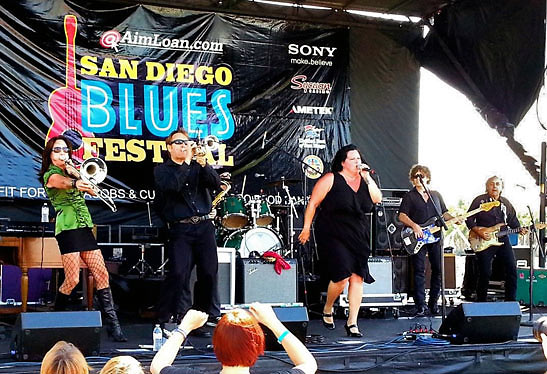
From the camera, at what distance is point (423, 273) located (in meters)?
8.72

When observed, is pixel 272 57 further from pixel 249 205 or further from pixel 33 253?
pixel 33 253

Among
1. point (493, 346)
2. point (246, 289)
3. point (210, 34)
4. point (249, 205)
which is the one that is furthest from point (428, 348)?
point (210, 34)

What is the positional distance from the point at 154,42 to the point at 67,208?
4.34m

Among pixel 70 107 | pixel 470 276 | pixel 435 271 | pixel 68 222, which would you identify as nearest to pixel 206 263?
pixel 68 222

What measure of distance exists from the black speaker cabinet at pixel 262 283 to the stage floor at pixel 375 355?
0.96m

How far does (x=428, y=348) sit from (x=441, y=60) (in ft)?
20.5

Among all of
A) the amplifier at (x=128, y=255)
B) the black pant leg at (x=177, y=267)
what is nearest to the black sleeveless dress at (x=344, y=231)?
the black pant leg at (x=177, y=267)

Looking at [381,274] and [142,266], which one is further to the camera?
[142,266]

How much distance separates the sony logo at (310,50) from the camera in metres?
10.7

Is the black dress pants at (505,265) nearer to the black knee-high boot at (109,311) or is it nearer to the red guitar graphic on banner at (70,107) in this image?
the black knee-high boot at (109,311)

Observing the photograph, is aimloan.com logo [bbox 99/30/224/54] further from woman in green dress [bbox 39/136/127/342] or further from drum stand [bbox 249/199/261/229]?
woman in green dress [bbox 39/136/127/342]

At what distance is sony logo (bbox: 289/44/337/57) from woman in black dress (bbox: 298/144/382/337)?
14.0 feet

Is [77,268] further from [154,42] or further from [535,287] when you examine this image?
[535,287]

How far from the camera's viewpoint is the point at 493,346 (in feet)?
20.3
